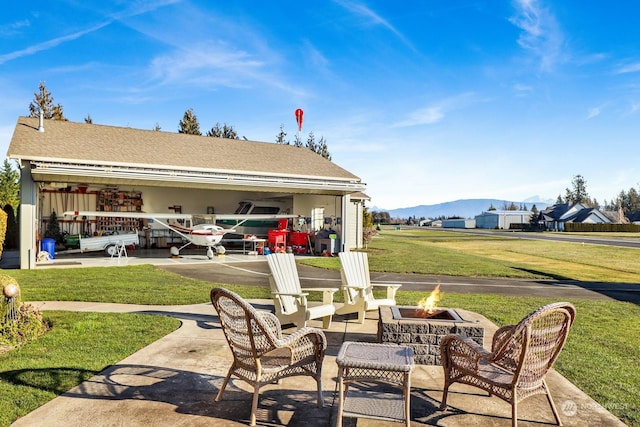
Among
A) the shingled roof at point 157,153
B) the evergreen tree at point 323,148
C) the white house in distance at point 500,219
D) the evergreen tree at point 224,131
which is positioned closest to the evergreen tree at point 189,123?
the evergreen tree at point 224,131

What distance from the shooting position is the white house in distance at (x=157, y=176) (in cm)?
1359

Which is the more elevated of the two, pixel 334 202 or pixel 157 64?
pixel 157 64

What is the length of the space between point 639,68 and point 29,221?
2422 cm

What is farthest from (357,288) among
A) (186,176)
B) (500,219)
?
(500,219)

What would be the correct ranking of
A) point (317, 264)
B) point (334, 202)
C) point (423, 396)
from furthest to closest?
point (334, 202)
point (317, 264)
point (423, 396)

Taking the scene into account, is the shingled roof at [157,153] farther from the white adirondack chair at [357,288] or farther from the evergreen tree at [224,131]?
the evergreen tree at [224,131]

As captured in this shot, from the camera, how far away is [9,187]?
1069 inches

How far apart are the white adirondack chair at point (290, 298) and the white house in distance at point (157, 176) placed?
9.95 metres

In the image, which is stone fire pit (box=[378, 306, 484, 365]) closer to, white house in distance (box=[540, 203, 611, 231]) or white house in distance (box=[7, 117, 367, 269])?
white house in distance (box=[7, 117, 367, 269])

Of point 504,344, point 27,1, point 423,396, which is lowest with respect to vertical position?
point 423,396

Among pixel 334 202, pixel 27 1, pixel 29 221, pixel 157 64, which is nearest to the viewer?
pixel 29 221

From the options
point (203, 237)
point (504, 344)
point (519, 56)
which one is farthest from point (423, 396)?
point (519, 56)

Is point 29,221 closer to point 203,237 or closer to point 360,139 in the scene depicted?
point 203,237

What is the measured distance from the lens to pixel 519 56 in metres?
16.3
